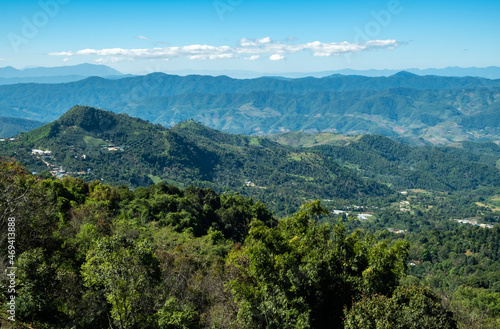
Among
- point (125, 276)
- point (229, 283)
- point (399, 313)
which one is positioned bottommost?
point (229, 283)

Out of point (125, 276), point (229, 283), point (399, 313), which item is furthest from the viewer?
point (229, 283)

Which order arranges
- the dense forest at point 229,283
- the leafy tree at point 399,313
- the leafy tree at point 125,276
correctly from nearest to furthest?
the leafy tree at point 399,313 < the leafy tree at point 125,276 < the dense forest at point 229,283

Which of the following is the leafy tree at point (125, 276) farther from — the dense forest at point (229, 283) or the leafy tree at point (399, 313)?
the leafy tree at point (399, 313)

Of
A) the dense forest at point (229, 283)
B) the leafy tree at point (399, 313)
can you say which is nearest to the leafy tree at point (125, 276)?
Result: the dense forest at point (229, 283)

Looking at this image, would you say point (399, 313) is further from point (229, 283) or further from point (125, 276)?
point (125, 276)

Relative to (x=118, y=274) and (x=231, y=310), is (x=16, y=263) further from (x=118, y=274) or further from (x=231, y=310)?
(x=231, y=310)

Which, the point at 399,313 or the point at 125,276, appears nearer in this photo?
the point at 399,313

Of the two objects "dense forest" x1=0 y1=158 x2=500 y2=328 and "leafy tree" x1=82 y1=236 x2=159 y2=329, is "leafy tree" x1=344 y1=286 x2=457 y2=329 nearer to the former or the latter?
"dense forest" x1=0 y1=158 x2=500 y2=328

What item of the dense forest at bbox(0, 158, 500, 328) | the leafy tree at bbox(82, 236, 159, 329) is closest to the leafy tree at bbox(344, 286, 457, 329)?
the dense forest at bbox(0, 158, 500, 328)

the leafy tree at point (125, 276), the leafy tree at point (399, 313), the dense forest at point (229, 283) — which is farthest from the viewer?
the dense forest at point (229, 283)

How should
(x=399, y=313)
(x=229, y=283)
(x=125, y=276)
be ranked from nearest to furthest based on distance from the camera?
(x=399, y=313)
(x=125, y=276)
(x=229, y=283)

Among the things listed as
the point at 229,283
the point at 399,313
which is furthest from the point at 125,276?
the point at 399,313

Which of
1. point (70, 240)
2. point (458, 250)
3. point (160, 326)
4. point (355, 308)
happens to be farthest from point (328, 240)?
point (458, 250)
